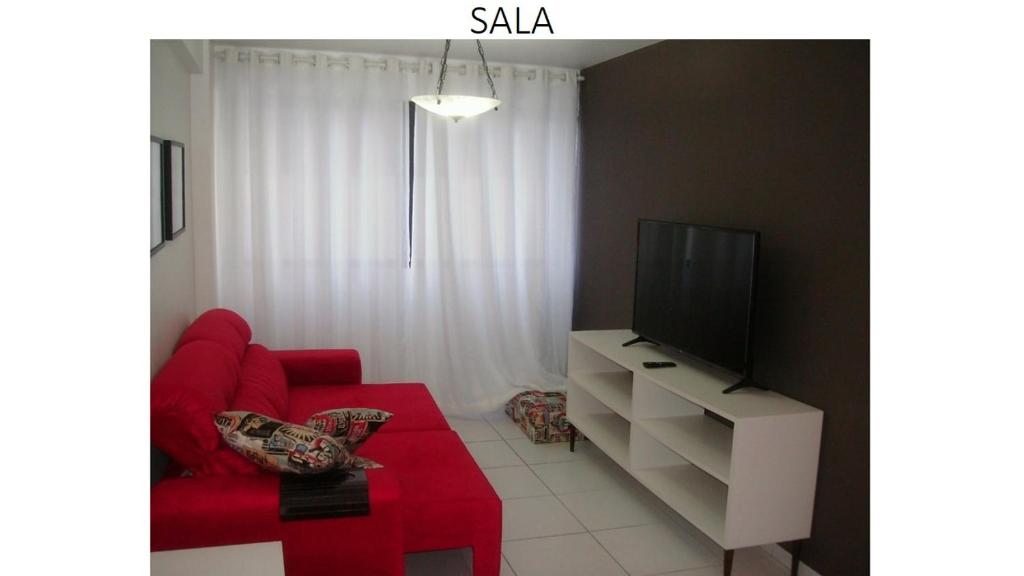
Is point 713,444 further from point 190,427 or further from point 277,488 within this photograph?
point 190,427

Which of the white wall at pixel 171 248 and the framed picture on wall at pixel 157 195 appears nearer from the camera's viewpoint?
the framed picture on wall at pixel 157 195

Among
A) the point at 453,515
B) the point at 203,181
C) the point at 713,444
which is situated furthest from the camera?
the point at 203,181

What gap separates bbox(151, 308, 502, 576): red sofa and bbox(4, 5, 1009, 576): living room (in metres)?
0.01

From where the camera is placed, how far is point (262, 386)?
130 inches

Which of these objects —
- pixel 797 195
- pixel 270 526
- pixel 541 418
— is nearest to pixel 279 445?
pixel 270 526

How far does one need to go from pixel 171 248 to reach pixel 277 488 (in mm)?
1624

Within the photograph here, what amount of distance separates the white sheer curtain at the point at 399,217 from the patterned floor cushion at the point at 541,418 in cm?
34

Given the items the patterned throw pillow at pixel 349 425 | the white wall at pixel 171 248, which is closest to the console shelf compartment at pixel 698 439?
the patterned throw pillow at pixel 349 425

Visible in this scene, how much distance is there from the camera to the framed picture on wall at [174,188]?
316 cm

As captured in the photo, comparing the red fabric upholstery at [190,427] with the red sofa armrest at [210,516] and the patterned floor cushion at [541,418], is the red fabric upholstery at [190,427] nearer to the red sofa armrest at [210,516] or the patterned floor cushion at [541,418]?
the red sofa armrest at [210,516]

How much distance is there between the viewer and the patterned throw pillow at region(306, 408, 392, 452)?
2.64 m
